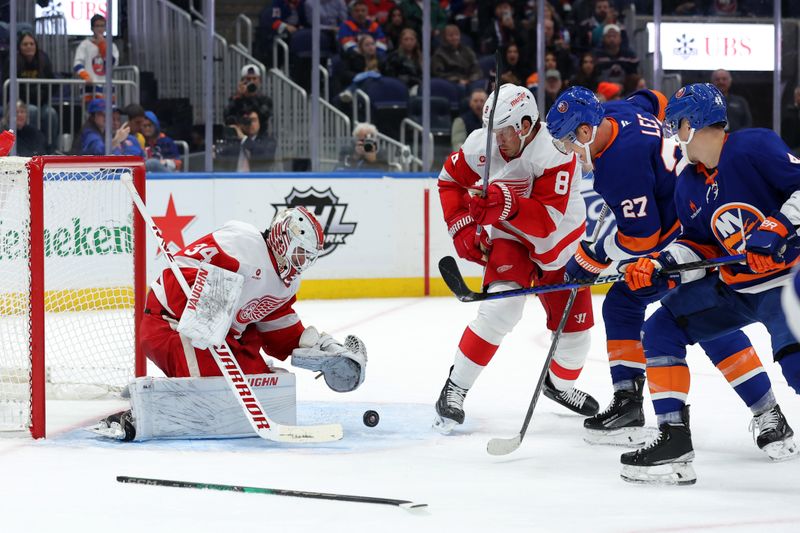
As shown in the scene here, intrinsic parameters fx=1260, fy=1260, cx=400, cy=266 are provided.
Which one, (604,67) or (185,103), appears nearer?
(185,103)

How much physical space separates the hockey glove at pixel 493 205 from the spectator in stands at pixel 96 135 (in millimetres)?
3688

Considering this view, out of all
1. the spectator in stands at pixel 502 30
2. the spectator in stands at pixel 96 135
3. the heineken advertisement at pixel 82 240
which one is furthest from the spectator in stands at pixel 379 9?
the heineken advertisement at pixel 82 240

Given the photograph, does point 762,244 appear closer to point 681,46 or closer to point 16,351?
point 16,351

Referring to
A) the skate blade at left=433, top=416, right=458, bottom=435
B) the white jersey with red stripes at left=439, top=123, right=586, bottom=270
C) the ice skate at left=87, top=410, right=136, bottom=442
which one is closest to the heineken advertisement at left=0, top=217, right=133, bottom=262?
the ice skate at left=87, top=410, right=136, bottom=442

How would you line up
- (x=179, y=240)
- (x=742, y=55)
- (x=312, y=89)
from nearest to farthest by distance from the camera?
1. (x=179, y=240)
2. (x=312, y=89)
3. (x=742, y=55)

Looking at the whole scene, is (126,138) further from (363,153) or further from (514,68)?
(514,68)

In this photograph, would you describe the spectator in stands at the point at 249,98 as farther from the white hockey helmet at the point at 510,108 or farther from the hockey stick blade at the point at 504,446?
the hockey stick blade at the point at 504,446

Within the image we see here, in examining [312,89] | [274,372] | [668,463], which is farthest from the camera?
[312,89]

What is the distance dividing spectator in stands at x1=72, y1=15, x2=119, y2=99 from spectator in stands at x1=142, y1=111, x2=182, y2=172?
31cm

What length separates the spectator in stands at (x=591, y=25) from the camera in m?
8.41

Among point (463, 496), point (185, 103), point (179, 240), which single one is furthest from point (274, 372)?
point (185, 103)

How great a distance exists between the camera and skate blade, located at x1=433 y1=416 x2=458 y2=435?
12.4 feet

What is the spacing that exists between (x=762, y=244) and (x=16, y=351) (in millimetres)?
2410

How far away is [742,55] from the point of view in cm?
791
